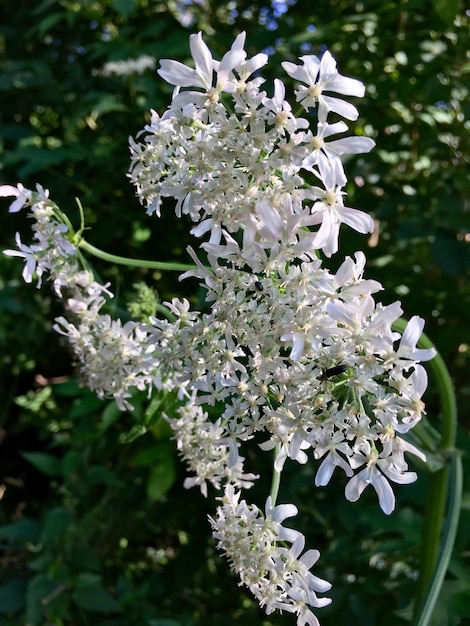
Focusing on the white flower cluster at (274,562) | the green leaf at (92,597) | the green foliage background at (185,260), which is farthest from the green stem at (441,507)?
the green leaf at (92,597)

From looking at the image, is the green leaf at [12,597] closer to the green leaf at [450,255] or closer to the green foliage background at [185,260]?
the green foliage background at [185,260]

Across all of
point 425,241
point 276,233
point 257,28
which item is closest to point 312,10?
point 257,28

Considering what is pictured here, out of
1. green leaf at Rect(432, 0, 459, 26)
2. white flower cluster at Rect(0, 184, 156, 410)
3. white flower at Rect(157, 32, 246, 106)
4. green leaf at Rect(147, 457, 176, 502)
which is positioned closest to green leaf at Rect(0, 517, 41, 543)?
green leaf at Rect(147, 457, 176, 502)

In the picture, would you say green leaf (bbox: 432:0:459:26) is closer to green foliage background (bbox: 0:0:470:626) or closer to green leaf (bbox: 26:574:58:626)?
green foliage background (bbox: 0:0:470:626)

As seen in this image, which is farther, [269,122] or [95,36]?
[95,36]

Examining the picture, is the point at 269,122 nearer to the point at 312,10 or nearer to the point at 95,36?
the point at 312,10

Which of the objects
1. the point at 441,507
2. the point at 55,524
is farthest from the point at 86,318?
the point at 55,524
